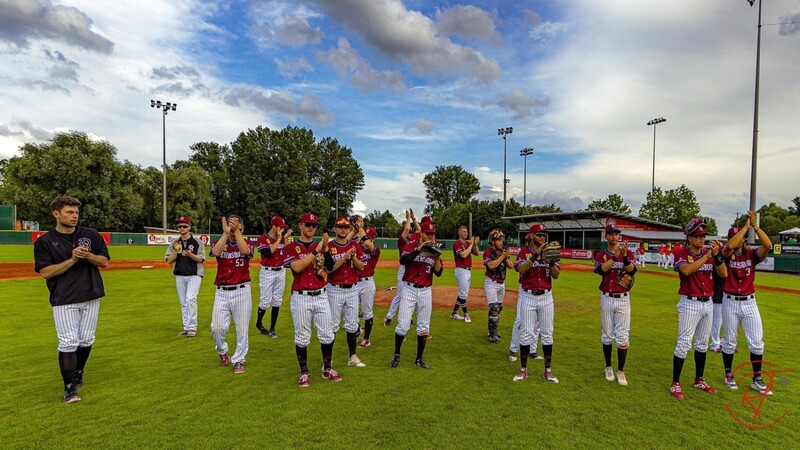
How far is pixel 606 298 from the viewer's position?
6.04 metres

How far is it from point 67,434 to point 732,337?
8611 millimetres

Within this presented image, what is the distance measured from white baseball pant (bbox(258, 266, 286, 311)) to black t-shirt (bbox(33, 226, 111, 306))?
3224mm

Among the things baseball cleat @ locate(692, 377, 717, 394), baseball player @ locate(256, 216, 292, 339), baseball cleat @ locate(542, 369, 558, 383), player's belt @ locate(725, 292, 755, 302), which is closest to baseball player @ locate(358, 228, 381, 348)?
baseball player @ locate(256, 216, 292, 339)

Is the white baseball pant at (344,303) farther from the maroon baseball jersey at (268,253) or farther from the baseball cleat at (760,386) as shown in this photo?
the baseball cleat at (760,386)

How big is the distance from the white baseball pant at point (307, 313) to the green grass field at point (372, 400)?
74 cm

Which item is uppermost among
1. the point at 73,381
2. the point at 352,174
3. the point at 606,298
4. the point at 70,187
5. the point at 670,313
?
the point at 352,174

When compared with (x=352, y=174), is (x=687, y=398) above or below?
below

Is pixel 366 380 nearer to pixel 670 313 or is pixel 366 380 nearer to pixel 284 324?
pixel 284 324

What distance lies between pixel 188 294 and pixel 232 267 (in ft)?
8.29

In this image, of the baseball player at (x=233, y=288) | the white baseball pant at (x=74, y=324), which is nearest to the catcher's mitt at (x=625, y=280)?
the baseball player at (x=233, y=288)

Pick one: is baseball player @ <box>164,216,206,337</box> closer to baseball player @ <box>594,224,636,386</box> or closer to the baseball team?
the baseball team

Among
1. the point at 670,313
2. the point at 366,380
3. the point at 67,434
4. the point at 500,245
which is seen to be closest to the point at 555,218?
the point at 670,313

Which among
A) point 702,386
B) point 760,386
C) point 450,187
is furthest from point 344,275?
point 450,187

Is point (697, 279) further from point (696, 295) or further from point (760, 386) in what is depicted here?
point (760, 386)
